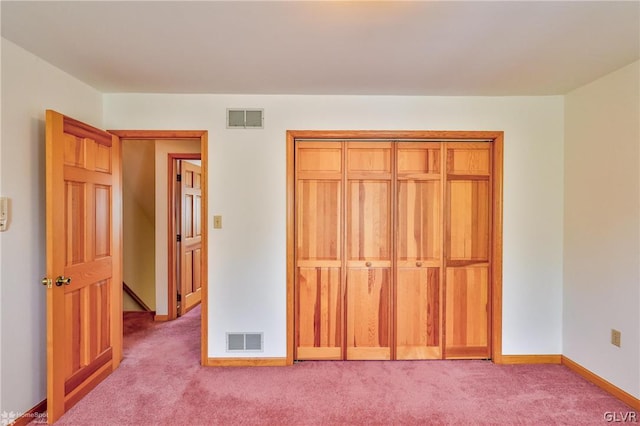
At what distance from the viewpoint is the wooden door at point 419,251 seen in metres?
2.87

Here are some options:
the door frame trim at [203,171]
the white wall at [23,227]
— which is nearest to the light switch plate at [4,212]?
the white wall at [23,227]

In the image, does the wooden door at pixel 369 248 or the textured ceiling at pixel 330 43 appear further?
the wooden door at pixel 369 248

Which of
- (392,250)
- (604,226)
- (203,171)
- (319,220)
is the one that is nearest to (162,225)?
(203,171)

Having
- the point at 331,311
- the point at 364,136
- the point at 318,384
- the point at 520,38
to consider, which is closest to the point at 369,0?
the point at 520,38

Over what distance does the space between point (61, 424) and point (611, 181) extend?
4.08 meters

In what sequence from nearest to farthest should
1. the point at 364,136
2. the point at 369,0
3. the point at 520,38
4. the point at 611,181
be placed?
the point at 369,0
the point at 520,38
the point at 611,181
the point at 364,136

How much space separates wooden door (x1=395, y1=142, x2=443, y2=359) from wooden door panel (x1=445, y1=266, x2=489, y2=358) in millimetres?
102

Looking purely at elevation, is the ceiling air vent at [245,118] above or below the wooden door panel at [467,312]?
above

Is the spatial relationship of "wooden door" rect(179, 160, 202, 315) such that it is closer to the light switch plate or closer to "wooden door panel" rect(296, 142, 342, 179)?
"wooden door panel" rect(296, 142, 342, 179)

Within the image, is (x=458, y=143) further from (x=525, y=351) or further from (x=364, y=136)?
(x=525, y=351)

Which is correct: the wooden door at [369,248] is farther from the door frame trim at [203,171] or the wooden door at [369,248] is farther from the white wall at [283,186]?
the door frame trim at [203,171]

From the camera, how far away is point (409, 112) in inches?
111

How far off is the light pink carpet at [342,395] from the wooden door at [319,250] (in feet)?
0.78

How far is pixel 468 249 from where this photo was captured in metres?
2.89
